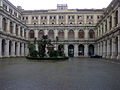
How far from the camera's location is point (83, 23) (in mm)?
74875

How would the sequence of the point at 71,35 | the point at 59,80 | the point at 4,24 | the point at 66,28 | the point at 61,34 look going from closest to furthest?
the point at 59,80, the point at 4,24, the point at 66,28, the point at 71,35, the point at 61,34

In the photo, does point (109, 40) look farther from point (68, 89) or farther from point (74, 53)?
point (68, 89)

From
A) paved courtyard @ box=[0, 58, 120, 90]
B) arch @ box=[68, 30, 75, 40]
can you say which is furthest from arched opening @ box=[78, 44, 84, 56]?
paved courtyard @ box=[0, 58, 120, 90]

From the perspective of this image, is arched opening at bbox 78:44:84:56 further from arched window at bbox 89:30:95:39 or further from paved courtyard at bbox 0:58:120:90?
paved courtyard at bbox 0:58:120:90

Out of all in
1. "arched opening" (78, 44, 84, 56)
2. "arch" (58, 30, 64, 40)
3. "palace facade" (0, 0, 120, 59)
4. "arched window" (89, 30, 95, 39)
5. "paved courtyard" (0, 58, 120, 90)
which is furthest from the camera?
"arch" (58, 30, 64, 40)

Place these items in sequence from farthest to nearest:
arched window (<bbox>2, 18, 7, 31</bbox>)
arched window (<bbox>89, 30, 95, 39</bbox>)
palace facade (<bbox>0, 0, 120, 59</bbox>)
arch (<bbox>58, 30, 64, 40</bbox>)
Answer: arch (<bbox>58, 30, 64, 40</bbox>) < arched window (<bbox>89, 30, 95, 39</bbox>) < palace facade (<bbox>0, 0, 120, 59</bbox>) < arched window (<bbox>2, 18, 7, 31</bbox>)

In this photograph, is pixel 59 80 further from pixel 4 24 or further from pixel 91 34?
pixel 91 34

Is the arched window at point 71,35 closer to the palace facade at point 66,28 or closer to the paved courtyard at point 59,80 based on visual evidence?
the palace facade at point 66,28

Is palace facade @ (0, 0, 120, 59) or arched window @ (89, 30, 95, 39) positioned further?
arched window @ (89, 30, 95, 39)

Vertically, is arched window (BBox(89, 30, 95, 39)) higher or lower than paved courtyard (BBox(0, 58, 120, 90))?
higher

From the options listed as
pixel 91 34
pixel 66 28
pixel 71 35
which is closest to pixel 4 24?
pixel 66 28

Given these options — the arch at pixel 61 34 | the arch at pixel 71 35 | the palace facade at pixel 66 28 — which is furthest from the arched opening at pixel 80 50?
the arch at pixel 61 34

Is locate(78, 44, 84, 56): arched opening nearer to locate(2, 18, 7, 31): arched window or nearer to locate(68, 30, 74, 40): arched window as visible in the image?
locate(68, 30, 74, 40): arched window

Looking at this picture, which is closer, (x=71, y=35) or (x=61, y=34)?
(x=71, y=35)
